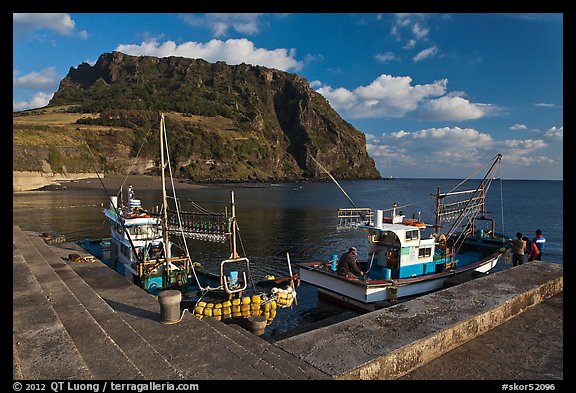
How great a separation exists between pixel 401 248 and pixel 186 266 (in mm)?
11005

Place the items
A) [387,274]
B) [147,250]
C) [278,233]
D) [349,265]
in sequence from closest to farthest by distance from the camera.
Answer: [349,265] < [387,274] < [147,250] < [278,233]

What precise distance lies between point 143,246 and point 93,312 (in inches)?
422

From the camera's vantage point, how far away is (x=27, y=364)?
4.65 m

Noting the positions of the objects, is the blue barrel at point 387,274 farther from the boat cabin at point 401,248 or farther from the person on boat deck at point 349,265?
the person on boat deck at point 349,265

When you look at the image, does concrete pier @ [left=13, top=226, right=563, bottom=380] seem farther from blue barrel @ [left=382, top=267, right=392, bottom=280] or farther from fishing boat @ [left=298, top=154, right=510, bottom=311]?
blue barrel @ [left=382, top=267, right=392, bottom=280]

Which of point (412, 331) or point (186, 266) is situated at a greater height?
point (412, 331)

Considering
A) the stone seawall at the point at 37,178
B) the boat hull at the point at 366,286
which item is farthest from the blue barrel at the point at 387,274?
the stone seawall at the point at 37,178

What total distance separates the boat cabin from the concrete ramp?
29.9 ft

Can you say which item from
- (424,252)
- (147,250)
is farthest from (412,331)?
(147,250)

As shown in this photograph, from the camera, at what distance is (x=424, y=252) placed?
1925 cm

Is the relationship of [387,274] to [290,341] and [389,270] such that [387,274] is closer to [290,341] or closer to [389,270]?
[389,270]

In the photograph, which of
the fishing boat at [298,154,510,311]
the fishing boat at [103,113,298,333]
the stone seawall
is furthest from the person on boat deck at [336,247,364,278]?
the stone seawall
